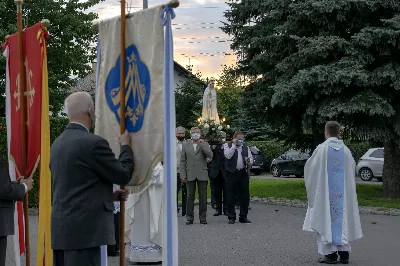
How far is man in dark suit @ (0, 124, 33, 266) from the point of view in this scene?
680 cm

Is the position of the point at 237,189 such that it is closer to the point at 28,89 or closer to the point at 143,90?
the point at 28,89

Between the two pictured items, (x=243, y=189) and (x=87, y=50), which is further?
(x=87, y=50)

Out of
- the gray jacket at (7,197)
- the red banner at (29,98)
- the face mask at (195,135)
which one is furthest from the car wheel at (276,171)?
the gray jacket at (7,197)

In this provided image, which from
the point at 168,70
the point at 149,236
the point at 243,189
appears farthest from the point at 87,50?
the point at 168,70

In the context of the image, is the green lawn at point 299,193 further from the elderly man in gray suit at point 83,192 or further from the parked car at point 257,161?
the elderly man in gray suit at point 83,192

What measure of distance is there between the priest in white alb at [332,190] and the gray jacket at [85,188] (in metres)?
5.76

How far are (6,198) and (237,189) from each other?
31.5 feet

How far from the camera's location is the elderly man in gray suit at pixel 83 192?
5.39 meters

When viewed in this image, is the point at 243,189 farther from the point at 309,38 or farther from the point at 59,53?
the point at 59,53

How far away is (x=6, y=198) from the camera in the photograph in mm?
6859

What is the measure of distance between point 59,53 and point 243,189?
1846 cm

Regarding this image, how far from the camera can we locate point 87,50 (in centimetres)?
3391

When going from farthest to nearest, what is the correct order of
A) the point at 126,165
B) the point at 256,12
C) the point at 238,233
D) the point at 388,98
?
1. the point at 256,12
2. the point at 388,98
3. the point at 238,233
4. the point at 126,165

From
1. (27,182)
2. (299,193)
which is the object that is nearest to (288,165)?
(299,193)
